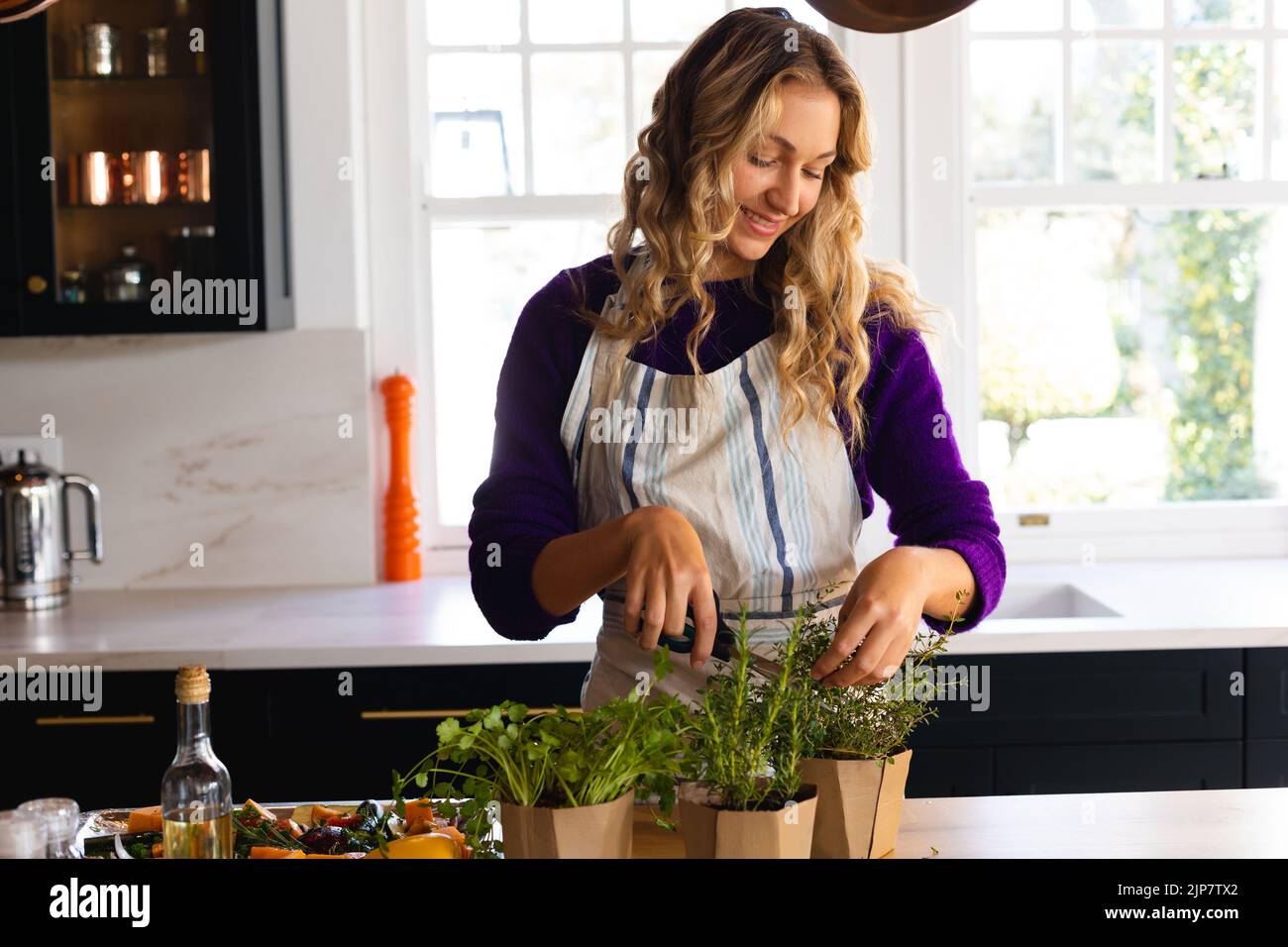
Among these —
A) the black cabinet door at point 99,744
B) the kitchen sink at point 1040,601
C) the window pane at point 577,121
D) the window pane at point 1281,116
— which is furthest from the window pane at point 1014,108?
the black cabinet door at point 99,744

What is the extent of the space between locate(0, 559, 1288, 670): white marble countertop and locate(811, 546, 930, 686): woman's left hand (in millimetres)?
1179

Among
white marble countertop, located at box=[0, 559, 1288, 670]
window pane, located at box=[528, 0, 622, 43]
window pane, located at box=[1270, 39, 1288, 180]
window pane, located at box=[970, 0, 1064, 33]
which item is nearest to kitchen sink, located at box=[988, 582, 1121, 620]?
white marble countertop, located at box=[0, 559, 1288, 670]

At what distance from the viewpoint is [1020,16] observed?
305 centimetres

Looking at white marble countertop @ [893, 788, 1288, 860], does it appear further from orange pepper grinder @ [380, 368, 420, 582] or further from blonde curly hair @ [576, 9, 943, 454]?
orange pepper grinder @ [380, 368, 420, 582]

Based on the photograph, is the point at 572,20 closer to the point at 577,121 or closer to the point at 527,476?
the point at 577,121

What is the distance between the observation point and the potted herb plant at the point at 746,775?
0.95m

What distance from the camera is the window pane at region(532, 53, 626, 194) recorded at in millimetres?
3020

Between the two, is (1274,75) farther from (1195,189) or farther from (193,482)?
(193,482)

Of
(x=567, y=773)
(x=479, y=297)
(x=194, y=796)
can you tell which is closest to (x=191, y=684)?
(x=194, y=796)

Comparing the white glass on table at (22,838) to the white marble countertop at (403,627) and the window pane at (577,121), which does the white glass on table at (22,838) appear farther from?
the window pane at (577,121)

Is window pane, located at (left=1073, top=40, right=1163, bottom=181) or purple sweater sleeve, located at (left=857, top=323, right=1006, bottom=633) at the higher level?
window pane, located at (left=1073, top=40, right=1163, bottom=181)

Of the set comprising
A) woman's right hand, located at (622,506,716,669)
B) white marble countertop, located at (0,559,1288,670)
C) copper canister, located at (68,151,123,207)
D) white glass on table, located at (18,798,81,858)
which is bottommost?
white marble countertop, located at (0,559,1288,670)

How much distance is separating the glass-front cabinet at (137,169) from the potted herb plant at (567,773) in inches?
72.8

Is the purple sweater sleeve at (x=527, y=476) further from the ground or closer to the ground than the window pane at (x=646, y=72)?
closer to the ground
